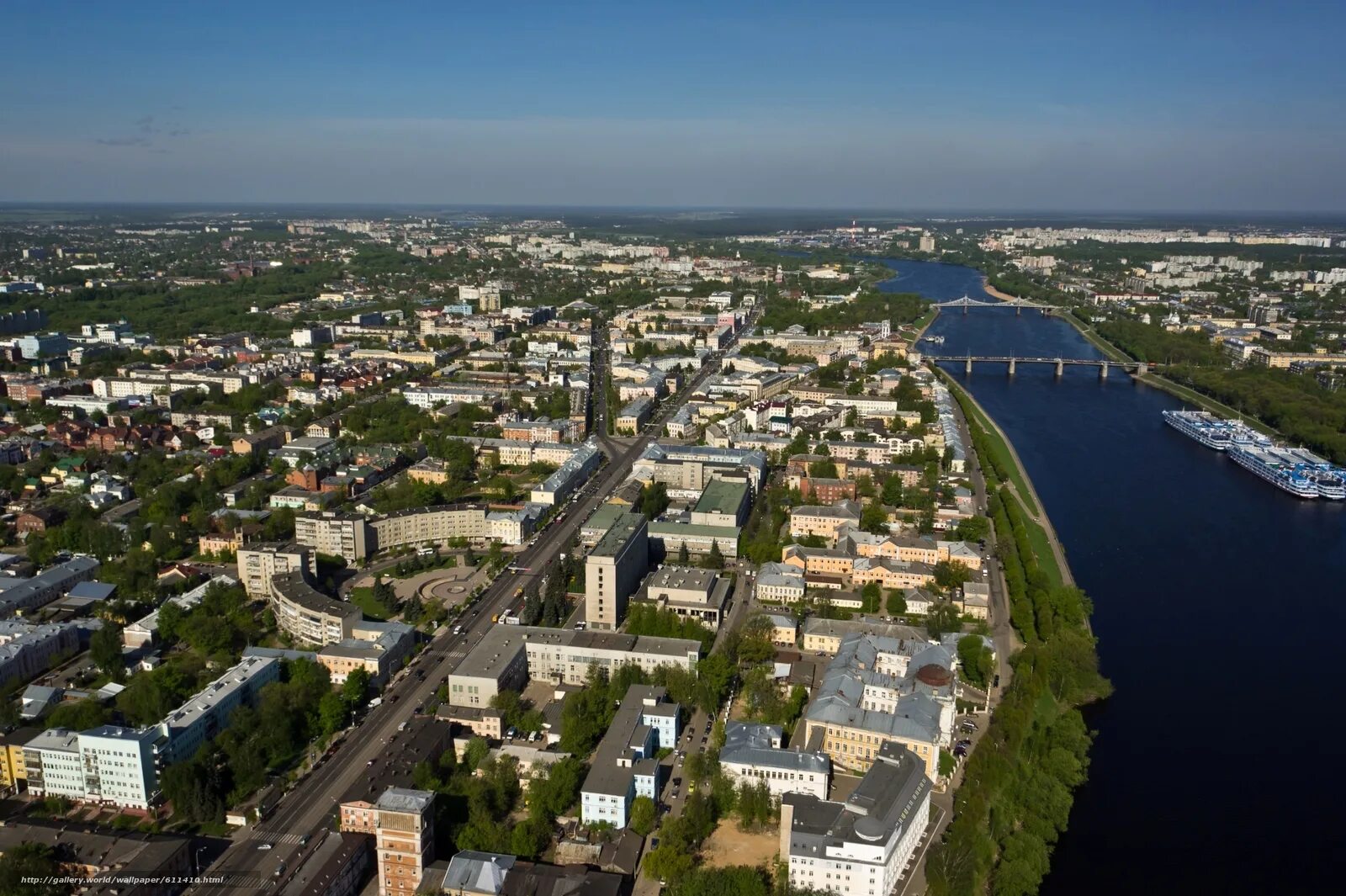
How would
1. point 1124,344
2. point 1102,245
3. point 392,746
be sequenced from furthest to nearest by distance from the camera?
1. point 1102,245
2. point 1124,344
3. point 392,746

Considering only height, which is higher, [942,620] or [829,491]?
[829,491]

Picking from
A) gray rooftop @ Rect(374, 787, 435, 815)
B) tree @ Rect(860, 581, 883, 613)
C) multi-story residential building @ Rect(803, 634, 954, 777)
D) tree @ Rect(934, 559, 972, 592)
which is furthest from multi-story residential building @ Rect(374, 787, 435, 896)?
tree @ Rect(934, 559, 972, 592)

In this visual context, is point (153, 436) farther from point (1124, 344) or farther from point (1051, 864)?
point (1124, 344)

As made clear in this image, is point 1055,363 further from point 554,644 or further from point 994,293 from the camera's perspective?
point 554,644

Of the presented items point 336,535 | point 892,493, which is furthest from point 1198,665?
point 336,535

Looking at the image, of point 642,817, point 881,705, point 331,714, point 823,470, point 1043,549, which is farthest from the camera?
point 823,470

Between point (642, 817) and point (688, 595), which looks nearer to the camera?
point (642, 817)

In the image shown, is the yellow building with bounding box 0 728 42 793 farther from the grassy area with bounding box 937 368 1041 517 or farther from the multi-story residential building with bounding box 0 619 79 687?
the grassy area with bounding box 937 368 1041 517

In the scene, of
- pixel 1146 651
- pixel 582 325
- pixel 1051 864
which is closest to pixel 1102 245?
pixel 582 325
